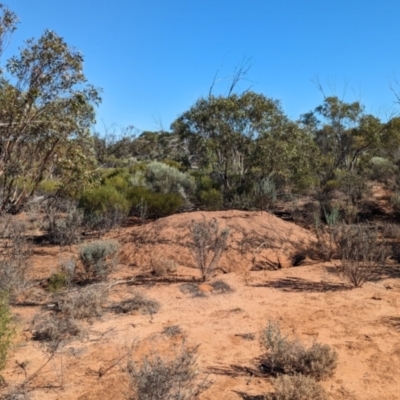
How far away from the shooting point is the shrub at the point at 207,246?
308 inches

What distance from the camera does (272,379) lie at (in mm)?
4031

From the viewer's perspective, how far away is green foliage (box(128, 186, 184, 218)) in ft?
41.2

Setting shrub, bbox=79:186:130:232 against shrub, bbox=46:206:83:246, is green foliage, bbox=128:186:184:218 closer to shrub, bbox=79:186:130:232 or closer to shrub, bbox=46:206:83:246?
shrub, bbox=79:186:130:232

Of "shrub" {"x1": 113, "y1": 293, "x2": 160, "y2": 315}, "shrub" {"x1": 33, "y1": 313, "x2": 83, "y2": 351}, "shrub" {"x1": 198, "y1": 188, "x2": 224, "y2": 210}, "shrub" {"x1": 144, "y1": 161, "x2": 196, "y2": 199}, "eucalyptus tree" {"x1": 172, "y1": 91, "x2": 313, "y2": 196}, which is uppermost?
"eucalyptus tree" {"x1": 172, "y1": 91, "x2": 313, "y2": 196}

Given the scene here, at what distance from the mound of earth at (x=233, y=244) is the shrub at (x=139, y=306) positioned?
1.75m

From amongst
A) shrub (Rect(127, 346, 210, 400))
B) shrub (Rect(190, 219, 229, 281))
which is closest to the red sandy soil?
shrub (Rect(190, 219, 229, 281))

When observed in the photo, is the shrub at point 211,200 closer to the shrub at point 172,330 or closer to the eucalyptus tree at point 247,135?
the eucalyptus tree at point 247,135

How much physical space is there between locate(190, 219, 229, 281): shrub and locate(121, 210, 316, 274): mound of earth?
0.40 m

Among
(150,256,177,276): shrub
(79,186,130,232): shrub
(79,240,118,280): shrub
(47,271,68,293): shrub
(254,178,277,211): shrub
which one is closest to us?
(47,271,68,293): shrub

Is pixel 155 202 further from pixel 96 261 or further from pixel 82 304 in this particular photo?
pixel 82 304

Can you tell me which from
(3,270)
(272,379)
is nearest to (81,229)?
(3,270)

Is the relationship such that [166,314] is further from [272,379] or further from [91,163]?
[91,163]

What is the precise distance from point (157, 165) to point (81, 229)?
516 cm

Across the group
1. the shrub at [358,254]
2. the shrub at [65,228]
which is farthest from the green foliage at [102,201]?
the shrub at [358,254]
